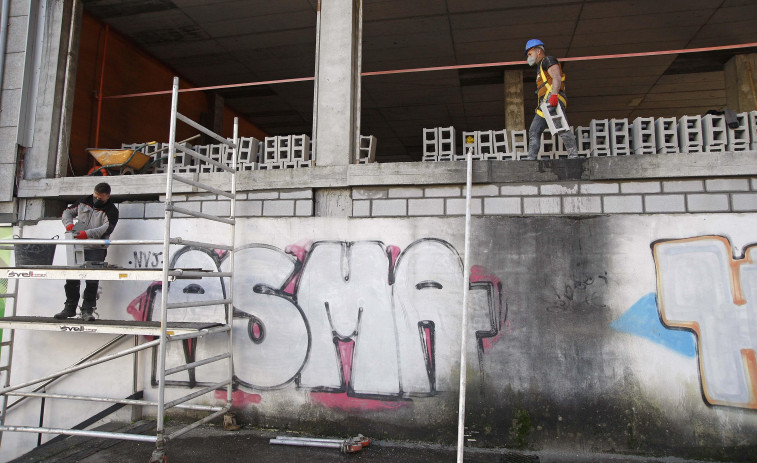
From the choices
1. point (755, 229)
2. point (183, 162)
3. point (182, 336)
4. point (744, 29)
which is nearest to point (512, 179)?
point (755, 229)

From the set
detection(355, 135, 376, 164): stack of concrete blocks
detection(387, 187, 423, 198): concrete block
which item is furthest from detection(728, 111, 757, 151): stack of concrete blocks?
detection(355, 135, 376, 164): stack of concrete blocks

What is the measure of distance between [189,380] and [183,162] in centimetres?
245

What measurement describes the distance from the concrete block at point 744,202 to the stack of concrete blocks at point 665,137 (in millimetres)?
724

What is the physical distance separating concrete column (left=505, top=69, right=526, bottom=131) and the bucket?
6802mm

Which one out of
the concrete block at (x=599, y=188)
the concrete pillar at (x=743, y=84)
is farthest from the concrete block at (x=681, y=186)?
the concrete pillar at (x=743, y=84)

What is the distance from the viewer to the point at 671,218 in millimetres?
4242

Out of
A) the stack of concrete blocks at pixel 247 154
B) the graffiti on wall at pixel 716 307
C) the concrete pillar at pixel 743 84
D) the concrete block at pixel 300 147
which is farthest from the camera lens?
the concrete pillar at pixel 743 84

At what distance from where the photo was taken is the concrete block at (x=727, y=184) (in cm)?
421

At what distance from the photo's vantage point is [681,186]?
14.1ft

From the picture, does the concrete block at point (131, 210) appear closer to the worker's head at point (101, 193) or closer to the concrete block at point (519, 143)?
the worker's head at point (101, 193)

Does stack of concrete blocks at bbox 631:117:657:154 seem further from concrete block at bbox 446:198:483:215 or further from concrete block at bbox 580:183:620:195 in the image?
concrete block at bbox 446:198:483:215

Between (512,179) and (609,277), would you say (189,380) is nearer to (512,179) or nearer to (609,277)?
(512,179)

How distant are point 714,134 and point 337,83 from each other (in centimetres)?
381

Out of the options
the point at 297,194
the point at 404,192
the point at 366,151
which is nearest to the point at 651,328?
the point at 404,192
